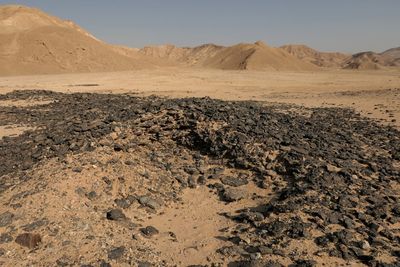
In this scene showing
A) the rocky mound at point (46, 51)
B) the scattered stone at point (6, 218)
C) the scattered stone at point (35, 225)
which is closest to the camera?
the scattered stone at point (35, 225)

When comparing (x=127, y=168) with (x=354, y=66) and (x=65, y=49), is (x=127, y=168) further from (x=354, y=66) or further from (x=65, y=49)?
(x=354, y=66)

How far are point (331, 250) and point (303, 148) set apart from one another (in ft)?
8.71

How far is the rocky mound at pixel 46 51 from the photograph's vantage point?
43.6 metres

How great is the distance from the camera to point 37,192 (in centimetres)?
559

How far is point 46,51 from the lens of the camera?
152 ft

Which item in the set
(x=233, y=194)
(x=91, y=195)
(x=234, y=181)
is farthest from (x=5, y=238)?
(x=234, y=181)

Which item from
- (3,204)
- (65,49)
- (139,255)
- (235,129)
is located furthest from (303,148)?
(65,49)

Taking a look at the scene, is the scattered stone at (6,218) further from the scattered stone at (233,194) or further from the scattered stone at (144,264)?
the scattered stone at (233,194)

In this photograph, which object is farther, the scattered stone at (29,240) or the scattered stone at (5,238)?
the scattered stone at (5,238)

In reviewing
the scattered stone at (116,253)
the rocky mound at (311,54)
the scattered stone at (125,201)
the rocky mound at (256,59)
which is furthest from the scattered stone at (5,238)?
the rocky mound at (311,54)

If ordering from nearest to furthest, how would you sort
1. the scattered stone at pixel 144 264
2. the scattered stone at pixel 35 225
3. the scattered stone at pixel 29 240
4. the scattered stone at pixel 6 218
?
the scattered stone at pixel 144 264 → the scattered stone at pixel 29 240 → the scattered stone at pixel 35 225 → the scattered stone at pixel 6 218

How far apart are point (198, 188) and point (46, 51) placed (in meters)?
44.5

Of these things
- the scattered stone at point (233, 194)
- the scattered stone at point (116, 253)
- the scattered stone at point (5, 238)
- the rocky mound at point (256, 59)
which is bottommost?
the scattered stone at point (116, 253)

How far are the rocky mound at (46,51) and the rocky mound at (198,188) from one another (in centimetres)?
3806
